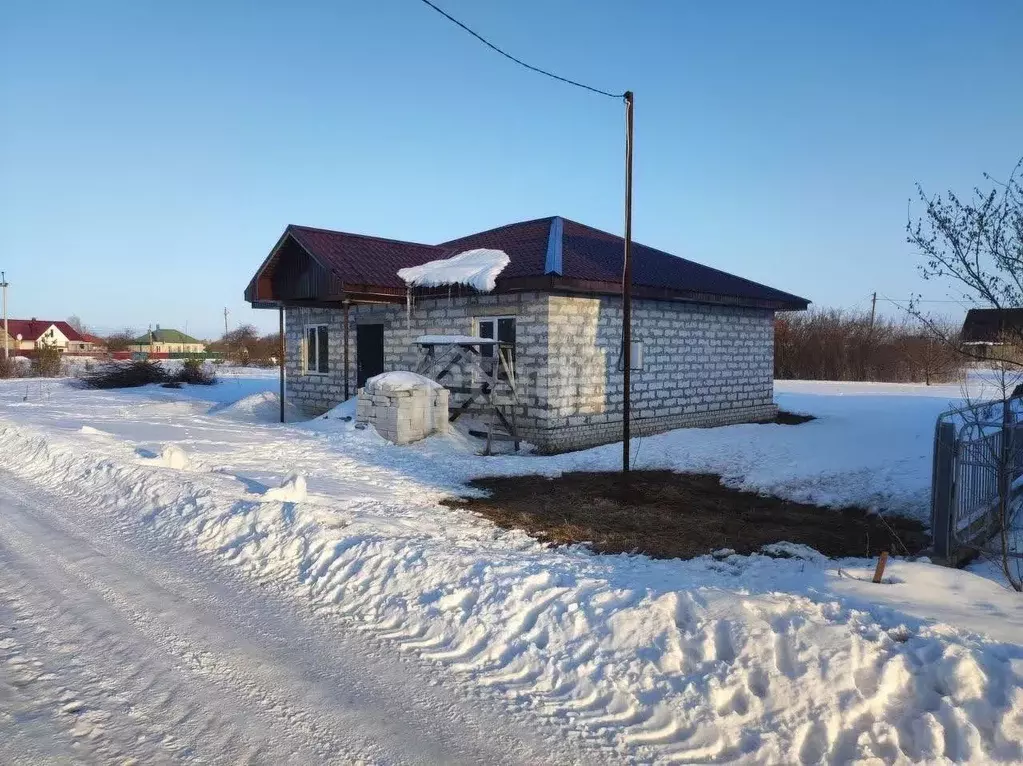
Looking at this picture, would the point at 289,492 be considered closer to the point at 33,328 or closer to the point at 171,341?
the point at 33,328

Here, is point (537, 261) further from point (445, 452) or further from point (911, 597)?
point (911, 597)

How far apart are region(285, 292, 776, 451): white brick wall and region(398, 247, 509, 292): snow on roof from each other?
1.91 ft

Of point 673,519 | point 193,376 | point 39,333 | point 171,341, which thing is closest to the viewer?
point 673,519

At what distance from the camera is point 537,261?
13852 mm

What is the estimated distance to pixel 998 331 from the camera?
20.9 ft

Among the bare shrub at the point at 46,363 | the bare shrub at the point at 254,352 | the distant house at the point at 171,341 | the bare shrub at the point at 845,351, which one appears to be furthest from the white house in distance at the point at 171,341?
the bare shrub at the point at 845,351

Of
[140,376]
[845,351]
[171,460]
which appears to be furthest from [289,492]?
[845,351]

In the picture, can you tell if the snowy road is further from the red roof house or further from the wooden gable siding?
the red roof house

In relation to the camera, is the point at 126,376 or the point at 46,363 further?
the point at 46,363

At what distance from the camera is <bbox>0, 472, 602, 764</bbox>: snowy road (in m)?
3.43

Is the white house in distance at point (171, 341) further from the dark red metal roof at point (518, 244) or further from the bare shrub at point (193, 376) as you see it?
the dark red metal roof at point (518, 244)

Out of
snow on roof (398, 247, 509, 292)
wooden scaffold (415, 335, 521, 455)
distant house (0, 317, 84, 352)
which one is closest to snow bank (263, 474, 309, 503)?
wooden scaffold (415, 335, 521, 455)

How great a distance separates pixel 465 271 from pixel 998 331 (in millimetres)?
9591

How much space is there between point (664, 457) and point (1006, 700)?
29.6ft
